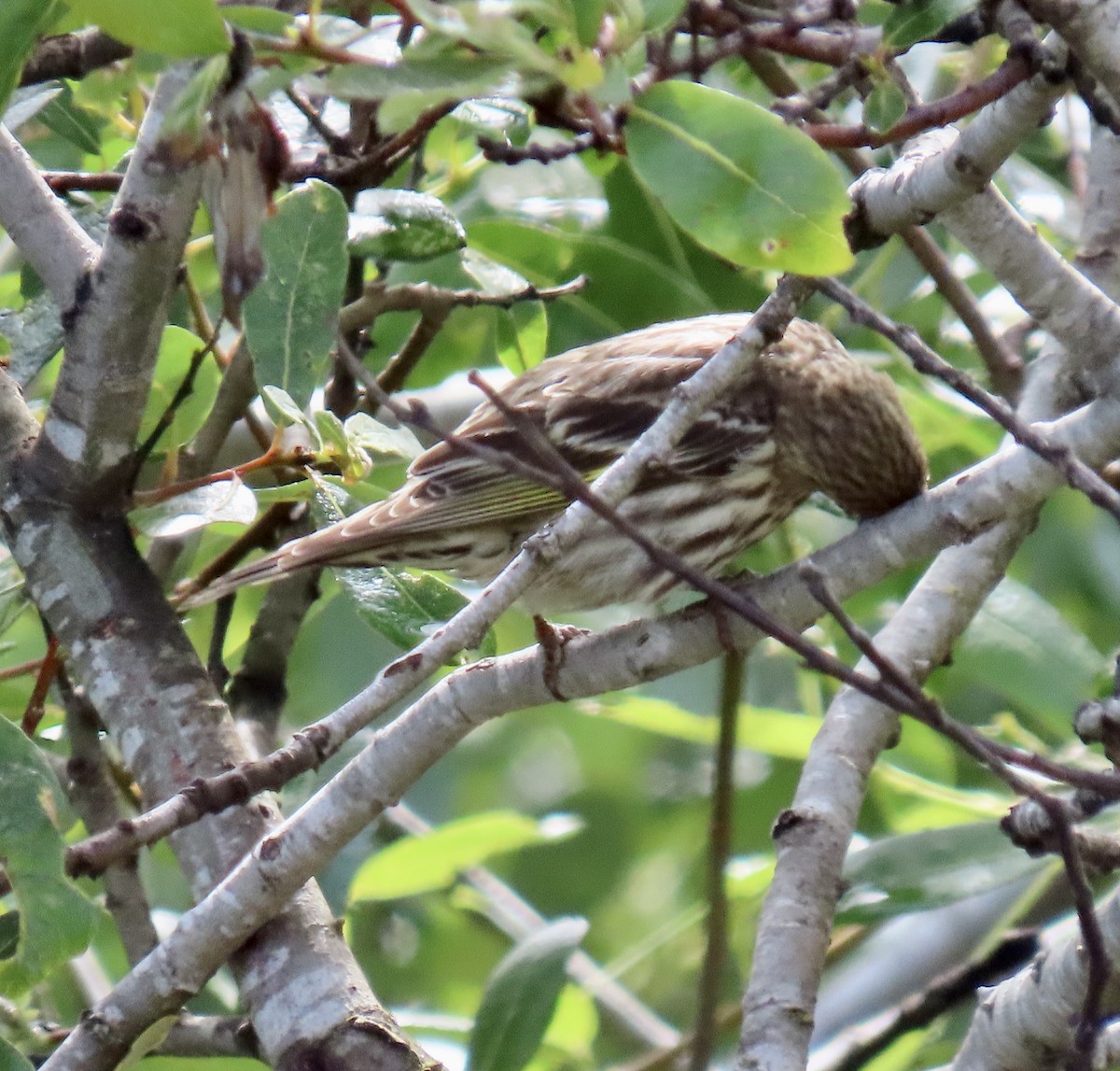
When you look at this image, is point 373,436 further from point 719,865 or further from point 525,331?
point 719,865

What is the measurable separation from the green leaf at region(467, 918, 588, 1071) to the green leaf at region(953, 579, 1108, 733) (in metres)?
1.26

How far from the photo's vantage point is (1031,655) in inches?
160

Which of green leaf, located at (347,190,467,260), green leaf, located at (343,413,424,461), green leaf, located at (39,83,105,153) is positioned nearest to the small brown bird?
green leaf, located at (347,190,467,260)

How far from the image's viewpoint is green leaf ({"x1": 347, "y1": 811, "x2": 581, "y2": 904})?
4016mm

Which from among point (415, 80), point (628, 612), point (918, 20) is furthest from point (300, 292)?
point (628, 612)

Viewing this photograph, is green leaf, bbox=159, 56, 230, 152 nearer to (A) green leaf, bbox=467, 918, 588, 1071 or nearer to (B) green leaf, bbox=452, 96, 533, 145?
(B) green leaf, bbox=452, 96, 533, 145

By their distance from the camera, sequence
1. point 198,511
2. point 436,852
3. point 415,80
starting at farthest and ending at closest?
1. point 436,852
2. point 198,511
3. point 415,80

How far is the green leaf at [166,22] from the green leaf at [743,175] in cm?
49

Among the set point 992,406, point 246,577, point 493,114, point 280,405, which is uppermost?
point 493,114

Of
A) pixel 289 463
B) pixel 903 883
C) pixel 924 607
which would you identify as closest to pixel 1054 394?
pixel 924 607

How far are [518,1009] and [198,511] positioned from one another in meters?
1.35

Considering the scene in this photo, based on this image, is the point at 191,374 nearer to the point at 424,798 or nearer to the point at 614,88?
the point at 614,88

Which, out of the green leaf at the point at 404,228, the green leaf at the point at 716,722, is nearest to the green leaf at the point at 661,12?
the green leaf at the point at 404,228

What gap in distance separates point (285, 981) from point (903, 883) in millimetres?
1540
